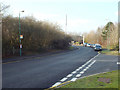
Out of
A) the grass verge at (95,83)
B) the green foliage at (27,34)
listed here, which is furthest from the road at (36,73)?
the green foliage at (27,34)

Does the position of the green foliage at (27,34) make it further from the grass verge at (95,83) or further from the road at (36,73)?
the grass verge at (95,83)

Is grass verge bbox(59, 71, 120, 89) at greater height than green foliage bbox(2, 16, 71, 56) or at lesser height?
lesser

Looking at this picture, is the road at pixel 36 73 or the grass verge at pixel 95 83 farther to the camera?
the road at pixel 36 73

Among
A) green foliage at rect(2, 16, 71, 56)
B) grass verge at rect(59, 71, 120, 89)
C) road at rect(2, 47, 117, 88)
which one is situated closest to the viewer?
grass verge at rect(59, 71, 120, 89)

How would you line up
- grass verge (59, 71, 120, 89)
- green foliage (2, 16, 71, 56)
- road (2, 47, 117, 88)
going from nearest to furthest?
grass verge (59, 71, 120, 89) → road (2, 47, 117, 88) → green foliage (2, 16, 71, 56)

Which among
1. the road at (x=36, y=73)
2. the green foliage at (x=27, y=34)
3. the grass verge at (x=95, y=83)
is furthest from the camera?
the green foliage at (x=27, y=34)

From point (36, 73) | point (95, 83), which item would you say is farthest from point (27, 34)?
point (95, 83)

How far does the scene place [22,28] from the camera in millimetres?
24375

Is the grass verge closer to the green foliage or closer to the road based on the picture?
the road

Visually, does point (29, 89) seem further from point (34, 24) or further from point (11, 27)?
point (34, 24)

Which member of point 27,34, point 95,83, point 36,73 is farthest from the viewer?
point 27,34

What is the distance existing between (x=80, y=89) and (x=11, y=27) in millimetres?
18789

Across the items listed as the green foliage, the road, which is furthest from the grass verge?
the green foliage

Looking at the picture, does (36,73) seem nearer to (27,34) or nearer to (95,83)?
(95,83)
